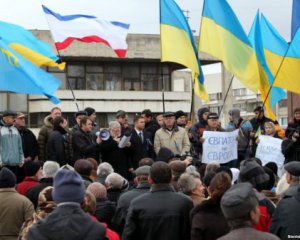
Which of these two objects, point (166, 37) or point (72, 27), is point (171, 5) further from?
point (72, 27)

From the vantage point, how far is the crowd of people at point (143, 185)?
4.62 meters

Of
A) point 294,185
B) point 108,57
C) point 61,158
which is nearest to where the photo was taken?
point 294,185

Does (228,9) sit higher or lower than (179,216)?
higher

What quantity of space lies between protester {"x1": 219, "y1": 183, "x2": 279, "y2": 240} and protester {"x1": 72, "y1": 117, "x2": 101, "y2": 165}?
23.0 feet

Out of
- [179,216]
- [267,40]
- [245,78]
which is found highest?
[267,40]

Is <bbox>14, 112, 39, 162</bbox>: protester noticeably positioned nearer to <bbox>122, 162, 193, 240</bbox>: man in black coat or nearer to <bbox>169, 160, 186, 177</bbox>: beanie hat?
<bbox>169, 160, 186, 177</bbox>: beanie hat

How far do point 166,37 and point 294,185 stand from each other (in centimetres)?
641

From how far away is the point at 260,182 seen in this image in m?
6.32

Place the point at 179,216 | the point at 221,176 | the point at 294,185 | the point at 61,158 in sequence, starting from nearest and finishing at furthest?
1. the point at 221,176
2. the point at 179,216
3. the point at 294,185
4. the point at 61,158

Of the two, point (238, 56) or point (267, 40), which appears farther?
point (267, 40)

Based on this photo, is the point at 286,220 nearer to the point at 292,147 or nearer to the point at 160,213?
the point at 160,213

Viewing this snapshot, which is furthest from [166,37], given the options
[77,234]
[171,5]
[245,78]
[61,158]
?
[77,234]

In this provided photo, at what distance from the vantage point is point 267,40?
1288 centimetres

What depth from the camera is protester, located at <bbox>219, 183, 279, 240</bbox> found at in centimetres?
414
